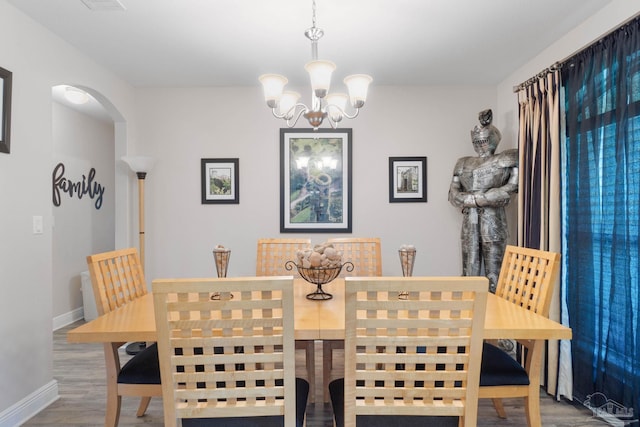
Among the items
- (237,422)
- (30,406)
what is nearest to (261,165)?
(30,406)

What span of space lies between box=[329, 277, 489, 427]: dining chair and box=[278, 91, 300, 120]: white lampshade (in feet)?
4.34

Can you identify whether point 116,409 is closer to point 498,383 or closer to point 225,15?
point 498,383

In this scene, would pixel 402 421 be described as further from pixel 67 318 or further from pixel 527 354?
pixel 67 318

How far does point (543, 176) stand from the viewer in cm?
251

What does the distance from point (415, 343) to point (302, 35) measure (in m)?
2.13

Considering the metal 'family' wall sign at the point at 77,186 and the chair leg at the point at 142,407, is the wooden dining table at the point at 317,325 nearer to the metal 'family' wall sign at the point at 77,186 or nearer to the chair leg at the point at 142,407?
the chair leg at the point at 142,407

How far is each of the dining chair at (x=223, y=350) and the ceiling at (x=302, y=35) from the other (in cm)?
172

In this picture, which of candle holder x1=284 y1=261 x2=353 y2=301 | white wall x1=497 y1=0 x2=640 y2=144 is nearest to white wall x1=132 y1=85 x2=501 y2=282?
white wall x1=497 y1=0 x2=640 y2=144

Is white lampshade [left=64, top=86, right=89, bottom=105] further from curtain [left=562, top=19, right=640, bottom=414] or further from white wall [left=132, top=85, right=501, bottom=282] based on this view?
curtain [left=562, top=19, right=640, bottom=414]

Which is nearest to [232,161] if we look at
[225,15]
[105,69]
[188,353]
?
[105,69]

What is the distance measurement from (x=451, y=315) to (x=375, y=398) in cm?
40

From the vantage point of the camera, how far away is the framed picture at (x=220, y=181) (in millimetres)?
3516

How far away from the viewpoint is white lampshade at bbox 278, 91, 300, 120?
213cm
